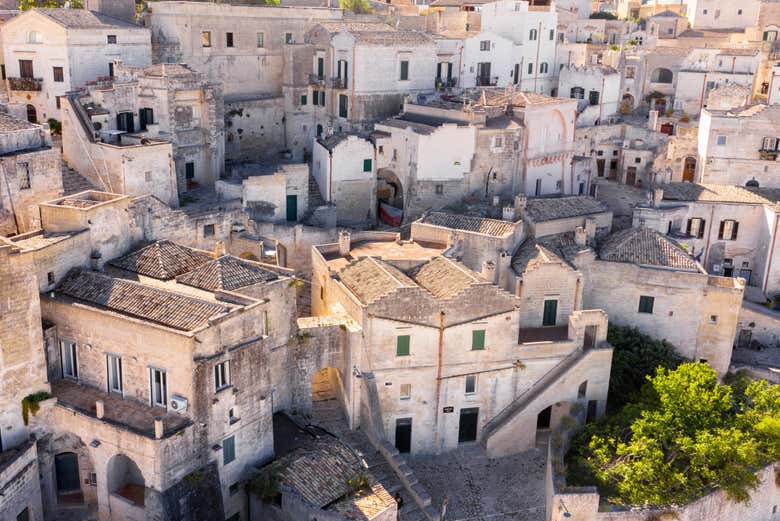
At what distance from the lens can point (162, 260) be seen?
32062 millimetres

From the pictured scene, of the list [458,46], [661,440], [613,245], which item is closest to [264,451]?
[661,440]

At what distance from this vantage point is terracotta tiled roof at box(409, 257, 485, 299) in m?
33.6

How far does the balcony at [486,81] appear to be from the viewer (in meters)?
55.0

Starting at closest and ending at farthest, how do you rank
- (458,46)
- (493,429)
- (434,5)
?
(493,429)
(458,46)
(434,5)

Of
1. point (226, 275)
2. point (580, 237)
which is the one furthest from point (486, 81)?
point (226, 275)

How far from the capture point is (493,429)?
34812 mm

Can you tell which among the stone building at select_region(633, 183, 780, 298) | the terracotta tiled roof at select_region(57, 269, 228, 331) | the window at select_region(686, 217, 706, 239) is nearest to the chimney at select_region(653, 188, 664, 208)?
the stone building at select_region(633, 183, 780, 298)

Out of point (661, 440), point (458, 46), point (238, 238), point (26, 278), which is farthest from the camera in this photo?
point (458, 46)

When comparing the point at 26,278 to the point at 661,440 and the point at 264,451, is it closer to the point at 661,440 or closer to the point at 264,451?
the point at 264,451

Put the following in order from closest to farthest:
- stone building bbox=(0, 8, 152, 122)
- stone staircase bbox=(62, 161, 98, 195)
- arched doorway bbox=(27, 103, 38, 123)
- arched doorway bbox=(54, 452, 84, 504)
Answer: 1. arched doorway bbox=(54, 452, 84, 504)
2. stone staircase bbox=(62, 161, 98, 195)
3. stone building bbox=(0, 8, 152, 122)
4. arched doorway bbox=(27, 103, 38, 123)

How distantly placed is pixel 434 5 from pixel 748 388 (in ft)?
127

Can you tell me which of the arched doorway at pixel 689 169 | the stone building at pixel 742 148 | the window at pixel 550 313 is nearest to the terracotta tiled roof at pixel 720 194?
the stone building at pixel 742 148

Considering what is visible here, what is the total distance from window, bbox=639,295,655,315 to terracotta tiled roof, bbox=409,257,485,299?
865cm

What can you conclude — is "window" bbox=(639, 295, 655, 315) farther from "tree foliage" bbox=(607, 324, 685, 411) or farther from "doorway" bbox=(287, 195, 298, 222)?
"doorway" bbox=(287, 195, 298, 222)
